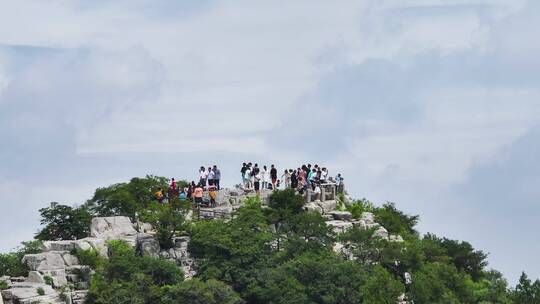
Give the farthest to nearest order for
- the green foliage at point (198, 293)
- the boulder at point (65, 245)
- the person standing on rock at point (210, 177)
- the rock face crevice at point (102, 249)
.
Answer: the person standing on rock at point (210, 177)
the boulder at point (65, 245)
the green foliage at point (198, 293)
the rock face crevice at point (102, 249)

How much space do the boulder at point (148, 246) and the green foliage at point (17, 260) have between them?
6.82 metres

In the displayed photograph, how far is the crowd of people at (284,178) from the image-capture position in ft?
287

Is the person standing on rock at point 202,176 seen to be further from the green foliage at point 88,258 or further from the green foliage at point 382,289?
the green foliage at point 382,289

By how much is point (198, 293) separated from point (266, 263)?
791 centimetres

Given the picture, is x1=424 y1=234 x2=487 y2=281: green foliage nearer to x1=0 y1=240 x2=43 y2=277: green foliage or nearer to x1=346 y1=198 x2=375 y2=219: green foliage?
x1=346 y1=198 x2=375 y2=219: green foliage

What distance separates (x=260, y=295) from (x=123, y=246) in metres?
10.1

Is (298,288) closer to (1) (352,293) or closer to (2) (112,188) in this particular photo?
(1) (352,293)

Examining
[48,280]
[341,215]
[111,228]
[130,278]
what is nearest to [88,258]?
[48,280]

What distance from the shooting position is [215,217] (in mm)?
84062

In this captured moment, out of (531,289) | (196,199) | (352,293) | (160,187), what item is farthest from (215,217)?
(531,289)

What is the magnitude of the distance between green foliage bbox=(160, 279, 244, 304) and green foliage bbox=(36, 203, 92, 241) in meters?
13.1

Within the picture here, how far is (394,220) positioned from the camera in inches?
3789

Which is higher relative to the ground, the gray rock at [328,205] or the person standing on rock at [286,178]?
the person standing on rock at [286,178]

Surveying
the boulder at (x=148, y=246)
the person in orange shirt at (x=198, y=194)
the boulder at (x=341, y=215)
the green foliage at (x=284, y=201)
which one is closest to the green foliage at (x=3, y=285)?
the boulder at (x=148, y=246)
